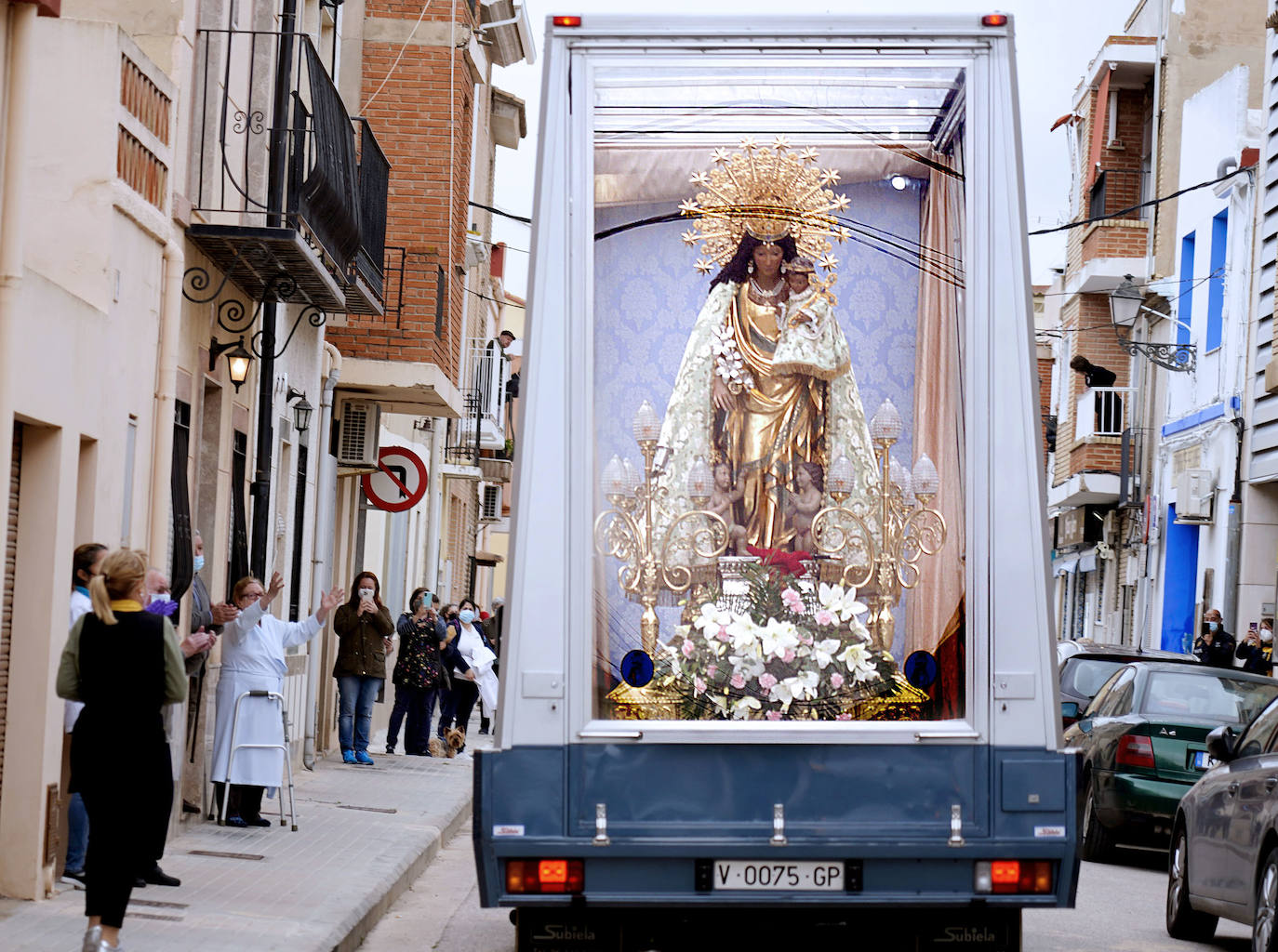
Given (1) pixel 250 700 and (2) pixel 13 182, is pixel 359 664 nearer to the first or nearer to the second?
(1) pixel 250 700

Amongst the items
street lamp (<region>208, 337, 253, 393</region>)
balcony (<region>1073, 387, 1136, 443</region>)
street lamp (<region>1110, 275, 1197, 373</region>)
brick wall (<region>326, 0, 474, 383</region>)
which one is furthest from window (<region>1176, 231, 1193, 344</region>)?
street lamp (<region>208, 337, 253, 393</region>)

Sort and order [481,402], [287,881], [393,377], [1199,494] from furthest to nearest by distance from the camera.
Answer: [481,402] < [1199,494] < [393,377] < [287,881]

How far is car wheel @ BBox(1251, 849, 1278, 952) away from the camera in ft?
30.9

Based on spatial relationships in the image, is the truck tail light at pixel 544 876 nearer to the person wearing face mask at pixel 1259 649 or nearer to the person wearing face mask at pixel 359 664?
the person wearing face mask at pixel 359 664

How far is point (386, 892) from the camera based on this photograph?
38.7ft

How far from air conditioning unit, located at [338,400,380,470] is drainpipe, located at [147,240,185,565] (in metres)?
10.8

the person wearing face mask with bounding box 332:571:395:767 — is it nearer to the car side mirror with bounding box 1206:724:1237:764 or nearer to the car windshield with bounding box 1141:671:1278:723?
the car windshield with bounding box 1141:671:1278:723

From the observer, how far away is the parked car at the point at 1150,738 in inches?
558

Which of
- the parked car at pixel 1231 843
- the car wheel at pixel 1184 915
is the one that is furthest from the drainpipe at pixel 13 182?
the car wheel at pixel 1184 915

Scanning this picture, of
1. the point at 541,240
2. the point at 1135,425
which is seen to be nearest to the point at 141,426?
the point at 541,240

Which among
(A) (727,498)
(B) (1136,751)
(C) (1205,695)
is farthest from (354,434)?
(A) (727,498)

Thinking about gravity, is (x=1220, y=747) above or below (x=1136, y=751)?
above

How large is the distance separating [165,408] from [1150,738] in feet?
22.7

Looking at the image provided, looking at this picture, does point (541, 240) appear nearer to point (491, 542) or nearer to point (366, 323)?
point (366, 323)
